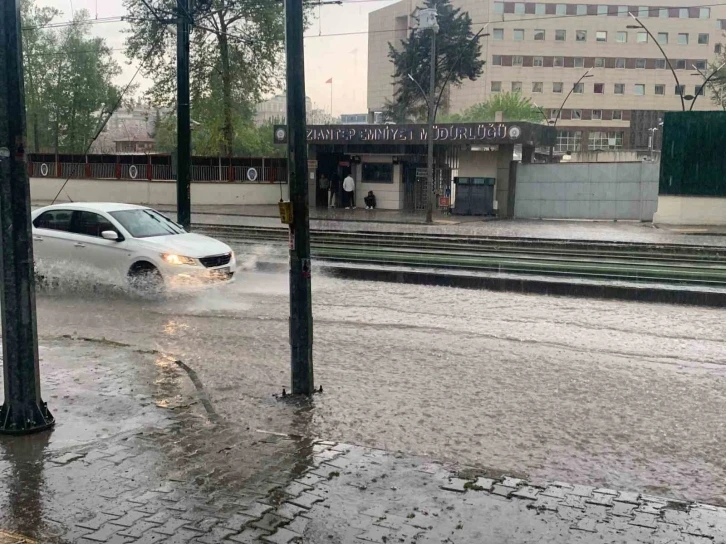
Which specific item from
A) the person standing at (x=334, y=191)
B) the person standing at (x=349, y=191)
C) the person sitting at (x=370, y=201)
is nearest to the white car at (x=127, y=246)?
the person standing at (x=349, y=191)

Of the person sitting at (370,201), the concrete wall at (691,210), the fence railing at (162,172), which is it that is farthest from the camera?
the fence railing at (162,172)

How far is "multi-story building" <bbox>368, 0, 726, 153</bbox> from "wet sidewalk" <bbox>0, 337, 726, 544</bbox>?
90.6m

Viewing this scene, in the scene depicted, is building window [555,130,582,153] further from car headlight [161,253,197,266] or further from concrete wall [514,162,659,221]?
car headlight [161,253,197,266]

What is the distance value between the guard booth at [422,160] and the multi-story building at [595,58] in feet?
191

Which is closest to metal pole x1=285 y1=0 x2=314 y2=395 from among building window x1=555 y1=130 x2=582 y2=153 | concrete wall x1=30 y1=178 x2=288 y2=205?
concrete wall x1=30 y1=178 x2=288 y2=205

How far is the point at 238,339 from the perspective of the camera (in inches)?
395

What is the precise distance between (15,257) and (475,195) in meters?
29.5

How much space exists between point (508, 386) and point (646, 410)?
1352 mm

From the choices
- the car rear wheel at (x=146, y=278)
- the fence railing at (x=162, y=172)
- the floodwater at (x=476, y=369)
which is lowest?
the floodwater at (x=476, y=369)

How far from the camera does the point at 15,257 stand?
5883 millimetres

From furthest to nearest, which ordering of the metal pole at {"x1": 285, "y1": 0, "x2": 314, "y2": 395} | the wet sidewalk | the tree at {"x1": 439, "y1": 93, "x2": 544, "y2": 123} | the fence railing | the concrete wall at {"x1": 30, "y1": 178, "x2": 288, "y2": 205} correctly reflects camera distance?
the tree at {"x1": 439, "y1": 93, "x2": 544, "y2": 123} < the fence railing < the concrete wall at {"x1": 30, "y1": 178, "x2": 288, "y2": 205} < the metal pole at {"x1": 285, "y1": 0, "x2": 314, "y2": 395} < the wet sidewalk

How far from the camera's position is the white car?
1273cm

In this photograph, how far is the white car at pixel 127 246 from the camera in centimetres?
1273

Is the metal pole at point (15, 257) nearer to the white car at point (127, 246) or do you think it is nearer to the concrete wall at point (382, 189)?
the white car at point (127, 246)
